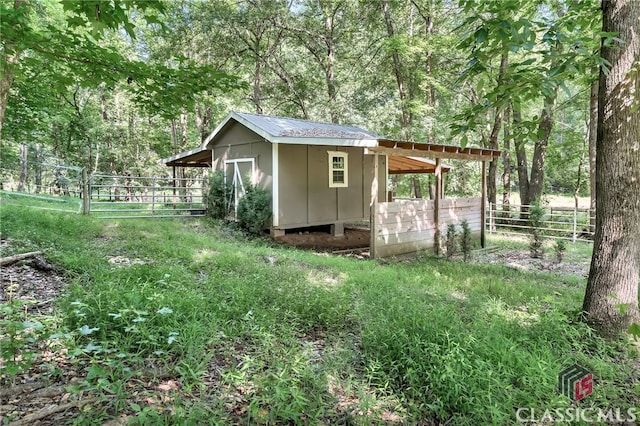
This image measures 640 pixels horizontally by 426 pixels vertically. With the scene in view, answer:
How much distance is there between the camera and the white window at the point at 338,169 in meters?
11.3

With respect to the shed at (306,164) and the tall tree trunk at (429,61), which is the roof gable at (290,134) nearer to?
the shed at (306,164)

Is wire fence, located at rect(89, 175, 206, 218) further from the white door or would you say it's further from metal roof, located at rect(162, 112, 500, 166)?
metal roof, located at rect(162, 112, 500, 166)

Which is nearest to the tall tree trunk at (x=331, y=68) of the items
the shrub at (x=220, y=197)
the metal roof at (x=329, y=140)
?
the metal roof at (x=329, y=140)

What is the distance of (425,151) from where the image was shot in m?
9.59

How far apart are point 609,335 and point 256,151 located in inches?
355

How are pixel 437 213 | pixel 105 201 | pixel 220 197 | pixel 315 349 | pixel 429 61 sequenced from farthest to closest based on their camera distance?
1. pixel 429 61
2. pixel 105 201
3. pixel 220 197
4. pixel 437 213
5. pixel 315 349

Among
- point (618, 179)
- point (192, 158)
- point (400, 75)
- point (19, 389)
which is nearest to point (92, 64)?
point (19, 389)

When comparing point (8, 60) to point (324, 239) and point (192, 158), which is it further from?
point (192, 158)

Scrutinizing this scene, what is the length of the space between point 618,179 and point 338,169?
8301 millimetres

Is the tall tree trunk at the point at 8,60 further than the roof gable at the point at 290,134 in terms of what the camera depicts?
No

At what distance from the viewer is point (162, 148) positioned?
2325cm

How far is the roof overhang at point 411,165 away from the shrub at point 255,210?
5.71 meters

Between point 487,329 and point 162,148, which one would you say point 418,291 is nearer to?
point 487,329

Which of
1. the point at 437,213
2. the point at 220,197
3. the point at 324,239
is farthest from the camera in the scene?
the point at 220,197
